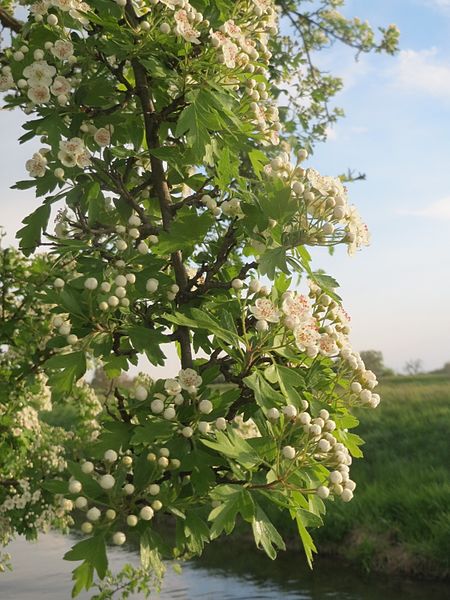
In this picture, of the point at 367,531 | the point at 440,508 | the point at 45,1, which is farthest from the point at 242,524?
the point at 45,1

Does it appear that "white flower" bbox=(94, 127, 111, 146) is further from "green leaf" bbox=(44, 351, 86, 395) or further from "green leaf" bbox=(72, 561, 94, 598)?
"green leaf" bbox=(72, 561, 94, 598)

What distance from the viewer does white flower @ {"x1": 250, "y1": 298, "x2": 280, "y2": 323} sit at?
3385 millimetres

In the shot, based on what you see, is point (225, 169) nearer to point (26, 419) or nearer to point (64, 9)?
point (64, 9)

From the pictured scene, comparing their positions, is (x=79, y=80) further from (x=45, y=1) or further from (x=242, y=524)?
(x=242, y=524)

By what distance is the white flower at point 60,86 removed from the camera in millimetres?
3883

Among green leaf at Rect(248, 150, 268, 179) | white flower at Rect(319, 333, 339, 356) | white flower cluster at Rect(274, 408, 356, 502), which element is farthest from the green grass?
green leaf at Rect(248, 150, 268, 179)

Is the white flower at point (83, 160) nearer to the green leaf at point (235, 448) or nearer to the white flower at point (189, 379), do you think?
the white flower at point (189, 379)

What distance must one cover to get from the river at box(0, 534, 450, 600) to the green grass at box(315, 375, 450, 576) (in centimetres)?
36

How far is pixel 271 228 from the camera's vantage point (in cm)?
358

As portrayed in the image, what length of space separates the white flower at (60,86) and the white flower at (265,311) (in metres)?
1.55

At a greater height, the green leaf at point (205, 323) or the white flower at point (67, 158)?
the white flower at point (67, 158)

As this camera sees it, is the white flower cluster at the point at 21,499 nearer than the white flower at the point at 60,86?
No

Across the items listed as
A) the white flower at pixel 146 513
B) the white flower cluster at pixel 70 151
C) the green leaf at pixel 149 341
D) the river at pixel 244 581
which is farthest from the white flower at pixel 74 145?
the river at pixel 244 581

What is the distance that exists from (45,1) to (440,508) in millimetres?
10640
